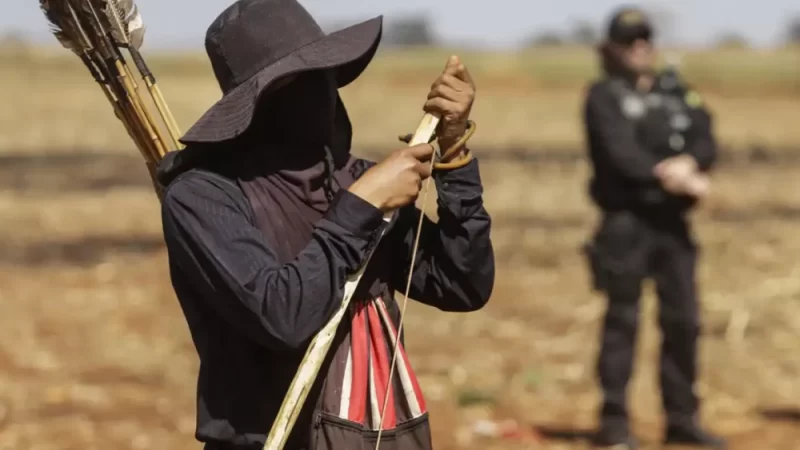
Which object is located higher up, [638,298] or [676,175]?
[676,175]

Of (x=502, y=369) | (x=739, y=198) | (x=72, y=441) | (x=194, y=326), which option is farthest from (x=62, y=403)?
(x=739, y=198)

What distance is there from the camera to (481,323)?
33.6ft

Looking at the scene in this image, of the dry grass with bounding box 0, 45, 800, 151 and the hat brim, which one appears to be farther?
the dry grass with bounding box 0, 45, 800, 151

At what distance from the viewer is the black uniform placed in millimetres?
6793

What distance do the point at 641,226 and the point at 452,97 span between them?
4.09 meters

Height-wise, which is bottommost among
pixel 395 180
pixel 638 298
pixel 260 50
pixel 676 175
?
pixel 638 298

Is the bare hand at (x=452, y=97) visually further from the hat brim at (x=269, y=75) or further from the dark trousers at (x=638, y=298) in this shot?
the dark trousers at (x=638, y=298)

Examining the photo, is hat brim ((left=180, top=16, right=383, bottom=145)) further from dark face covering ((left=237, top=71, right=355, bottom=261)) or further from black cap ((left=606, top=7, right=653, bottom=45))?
black cap ((left=606, top=7, right=653, bottom=45))

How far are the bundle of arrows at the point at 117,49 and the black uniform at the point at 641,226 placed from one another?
3.82 m

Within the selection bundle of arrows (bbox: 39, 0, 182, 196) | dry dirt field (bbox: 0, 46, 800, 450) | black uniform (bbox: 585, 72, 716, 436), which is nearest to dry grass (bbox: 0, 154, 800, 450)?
dry dirt field (bbox: 0, 46, 800, 450)

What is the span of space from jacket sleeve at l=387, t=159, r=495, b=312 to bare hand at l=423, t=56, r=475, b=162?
11cm

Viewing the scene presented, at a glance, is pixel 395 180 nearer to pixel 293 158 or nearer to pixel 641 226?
pixel 293 158

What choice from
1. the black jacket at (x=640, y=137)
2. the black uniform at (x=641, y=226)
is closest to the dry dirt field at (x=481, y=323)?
the black uniform at (x=641, y=226)

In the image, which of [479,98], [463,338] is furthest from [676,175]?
[479,98]
